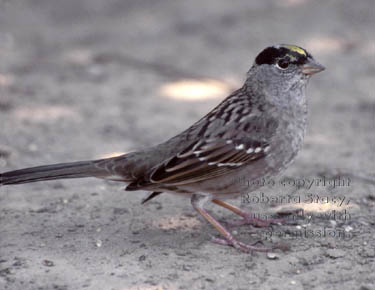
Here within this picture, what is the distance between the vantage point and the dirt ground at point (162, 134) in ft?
14.9

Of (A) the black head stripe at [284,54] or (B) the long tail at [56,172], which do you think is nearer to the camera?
(B) the long tail at [56,172]

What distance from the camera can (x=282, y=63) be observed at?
16.5ft

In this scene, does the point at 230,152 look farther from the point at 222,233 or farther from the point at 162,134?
the point at 162,134

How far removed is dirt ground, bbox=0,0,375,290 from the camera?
4547mm

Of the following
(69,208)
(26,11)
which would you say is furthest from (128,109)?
(26,11)

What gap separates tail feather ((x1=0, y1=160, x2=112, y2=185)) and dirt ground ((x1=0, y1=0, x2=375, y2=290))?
51cm

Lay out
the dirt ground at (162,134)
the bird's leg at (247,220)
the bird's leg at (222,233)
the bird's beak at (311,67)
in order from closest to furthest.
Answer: the dirt ground at (162,134)
the bird's leg at (222,233)
the bird's beak at (311,67)
the bird's leg at (247,220)

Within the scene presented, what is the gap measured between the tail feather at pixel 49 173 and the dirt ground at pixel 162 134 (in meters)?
0.51

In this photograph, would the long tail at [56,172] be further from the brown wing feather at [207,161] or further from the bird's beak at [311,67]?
the bird's beak at [311,67]

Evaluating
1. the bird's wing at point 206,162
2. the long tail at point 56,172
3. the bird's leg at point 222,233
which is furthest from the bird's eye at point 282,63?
the long tail at point 56,172

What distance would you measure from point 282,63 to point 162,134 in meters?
2.45

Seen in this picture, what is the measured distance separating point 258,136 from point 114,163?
3.84ft

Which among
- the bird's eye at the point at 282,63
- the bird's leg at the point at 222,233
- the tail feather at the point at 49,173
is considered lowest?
the bird's leg at the point at 222,233

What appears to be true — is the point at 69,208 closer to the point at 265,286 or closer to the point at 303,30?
the point at 265,286
